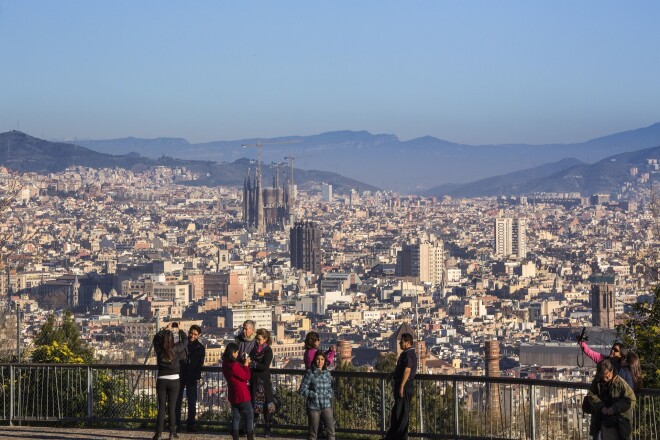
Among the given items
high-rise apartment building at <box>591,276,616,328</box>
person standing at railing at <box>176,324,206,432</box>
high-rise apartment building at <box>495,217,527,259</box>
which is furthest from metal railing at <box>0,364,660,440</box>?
high-rise apartment building at <box>495,217,527,259</box>

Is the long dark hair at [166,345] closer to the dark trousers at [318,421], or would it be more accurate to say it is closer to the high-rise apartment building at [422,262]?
the dark trousers at [318,421]

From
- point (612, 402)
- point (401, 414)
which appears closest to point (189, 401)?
point (401, 414)

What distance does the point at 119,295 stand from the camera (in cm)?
11638

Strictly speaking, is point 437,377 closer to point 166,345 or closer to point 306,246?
point 166,345

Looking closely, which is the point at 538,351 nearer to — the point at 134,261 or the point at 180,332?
→ the point at 180,332

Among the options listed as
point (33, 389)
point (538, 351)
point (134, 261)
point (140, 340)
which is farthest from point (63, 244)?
point (33, 389)

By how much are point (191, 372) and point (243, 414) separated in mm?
949

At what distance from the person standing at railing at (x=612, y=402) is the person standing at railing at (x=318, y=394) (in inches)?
78.7

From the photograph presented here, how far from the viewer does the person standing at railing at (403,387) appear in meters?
9.94

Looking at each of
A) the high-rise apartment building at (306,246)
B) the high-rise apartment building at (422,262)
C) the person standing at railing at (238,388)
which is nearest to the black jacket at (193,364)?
the person standing at railing at (238,388)

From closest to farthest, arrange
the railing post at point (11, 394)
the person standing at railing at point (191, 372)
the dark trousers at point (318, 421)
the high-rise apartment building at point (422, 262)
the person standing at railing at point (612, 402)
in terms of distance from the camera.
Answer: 1. the person standing at railing at point (612, 402)
2. the dark trousers at point (318, 421)
3. the person standing at railing at point (191, 372)
4. the railing post at point (11, 394)
5. the high-rise apartment building at point (422, 262)

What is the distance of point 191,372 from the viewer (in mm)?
11320

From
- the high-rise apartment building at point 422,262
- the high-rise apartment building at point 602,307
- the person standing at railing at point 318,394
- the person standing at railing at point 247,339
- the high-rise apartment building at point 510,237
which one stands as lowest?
the high-rise apartment building at point 602,307

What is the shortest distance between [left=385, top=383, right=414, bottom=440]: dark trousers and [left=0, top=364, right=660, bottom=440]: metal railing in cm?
63
